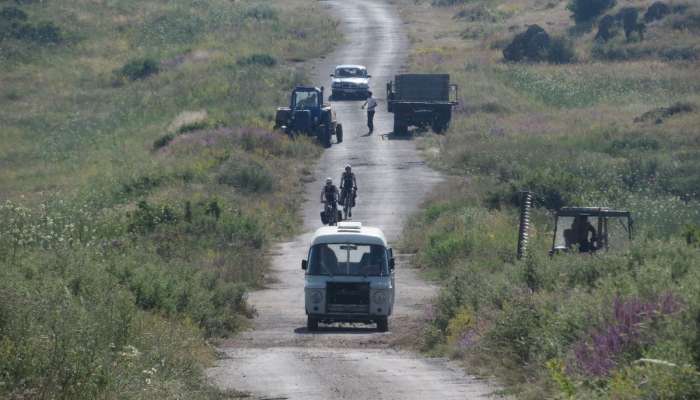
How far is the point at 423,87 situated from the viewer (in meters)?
54.9

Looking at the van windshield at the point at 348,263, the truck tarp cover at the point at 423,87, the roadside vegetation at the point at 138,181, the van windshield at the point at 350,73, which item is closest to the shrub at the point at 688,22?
the roadside vegetation at the point at 138,181

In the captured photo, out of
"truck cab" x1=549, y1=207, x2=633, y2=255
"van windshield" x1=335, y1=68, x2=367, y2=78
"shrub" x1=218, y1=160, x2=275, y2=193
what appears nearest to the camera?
"truck cab" x1=549, y1=207, x2=633, y2=255

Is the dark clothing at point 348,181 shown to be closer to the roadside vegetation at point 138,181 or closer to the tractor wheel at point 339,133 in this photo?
the roadside vegetation at point 138,181

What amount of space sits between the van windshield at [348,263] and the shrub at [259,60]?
51.1m

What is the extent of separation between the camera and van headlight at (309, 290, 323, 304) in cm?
2214

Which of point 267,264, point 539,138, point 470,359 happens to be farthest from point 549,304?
point 539,138

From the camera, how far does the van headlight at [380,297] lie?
2212 centimetres

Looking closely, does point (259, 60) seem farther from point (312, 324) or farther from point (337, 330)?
point (312, 324)

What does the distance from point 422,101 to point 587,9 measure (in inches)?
1576

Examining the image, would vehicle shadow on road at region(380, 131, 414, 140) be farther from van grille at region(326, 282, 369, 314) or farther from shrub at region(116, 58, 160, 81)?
van grille at region(326, 282, 369, 314)

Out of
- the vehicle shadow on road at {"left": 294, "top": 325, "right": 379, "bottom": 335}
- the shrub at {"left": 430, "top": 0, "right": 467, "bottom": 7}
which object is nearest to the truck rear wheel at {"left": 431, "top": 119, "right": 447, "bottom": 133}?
the vehicle shadow on road at {"left": 294, "top": 325, "right": 379, "bottom": 335}

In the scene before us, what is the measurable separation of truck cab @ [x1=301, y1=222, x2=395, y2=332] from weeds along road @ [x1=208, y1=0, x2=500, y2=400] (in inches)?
15.8

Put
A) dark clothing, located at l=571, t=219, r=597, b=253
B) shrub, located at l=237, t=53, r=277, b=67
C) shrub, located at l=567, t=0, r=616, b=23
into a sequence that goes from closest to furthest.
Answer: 1. dark clothing, located at l=571, t=219, r=597, b=253
2. shrub, located at l=237, t=53, r=277, b=67
3. shrub, located at l=567, t=0, r=616, b=23

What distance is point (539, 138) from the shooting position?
49.6 meters
